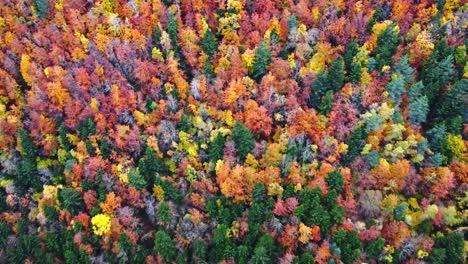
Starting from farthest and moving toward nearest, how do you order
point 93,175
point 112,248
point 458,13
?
point 458,13
point 93,175
point 112,248

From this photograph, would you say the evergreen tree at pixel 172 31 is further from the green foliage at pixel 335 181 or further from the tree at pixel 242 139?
the green foliage at pixel 335 181

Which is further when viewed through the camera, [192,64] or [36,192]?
[192,64]

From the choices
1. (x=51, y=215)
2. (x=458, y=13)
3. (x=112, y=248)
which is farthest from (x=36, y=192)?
(x=458, y=13)

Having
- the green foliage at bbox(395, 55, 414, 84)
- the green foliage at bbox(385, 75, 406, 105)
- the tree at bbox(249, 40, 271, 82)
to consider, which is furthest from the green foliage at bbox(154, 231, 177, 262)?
the green foliage at bbox(395, 55, 414, 84)

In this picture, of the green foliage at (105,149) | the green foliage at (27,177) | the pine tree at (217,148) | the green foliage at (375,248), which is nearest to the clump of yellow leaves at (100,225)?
the green foliage at (105,149)

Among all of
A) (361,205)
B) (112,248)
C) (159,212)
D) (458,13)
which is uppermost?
(458,13)

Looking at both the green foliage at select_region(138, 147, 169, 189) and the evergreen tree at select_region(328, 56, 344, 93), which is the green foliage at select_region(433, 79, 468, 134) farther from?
the green foliage at select_region(138, 147, 169, 189)

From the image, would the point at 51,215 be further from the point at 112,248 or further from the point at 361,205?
the point at 361,205
